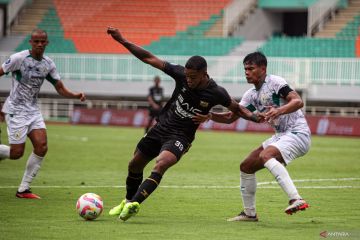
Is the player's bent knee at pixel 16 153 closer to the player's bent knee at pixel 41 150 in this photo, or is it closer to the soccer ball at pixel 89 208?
the player's bent knee at pixel 41 150

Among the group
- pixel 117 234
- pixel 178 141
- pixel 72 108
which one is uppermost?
pixel 178 141

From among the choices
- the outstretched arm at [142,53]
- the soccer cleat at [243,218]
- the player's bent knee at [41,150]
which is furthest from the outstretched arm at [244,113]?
the player's bent knee at [41,150]

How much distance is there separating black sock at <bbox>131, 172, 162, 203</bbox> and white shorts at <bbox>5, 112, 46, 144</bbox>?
142 inches

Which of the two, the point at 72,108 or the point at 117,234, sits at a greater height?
the point at 117,234

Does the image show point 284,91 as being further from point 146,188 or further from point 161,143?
point 146,188

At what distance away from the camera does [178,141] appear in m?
12.0

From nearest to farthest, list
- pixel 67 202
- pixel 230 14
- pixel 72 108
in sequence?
pixel 67 202
pixel 72 108
pixel 230 14

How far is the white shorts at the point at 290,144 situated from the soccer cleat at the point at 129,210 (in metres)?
2.08

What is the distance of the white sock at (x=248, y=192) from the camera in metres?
12.1

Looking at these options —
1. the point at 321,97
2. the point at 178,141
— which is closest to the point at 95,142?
the point at 321,97

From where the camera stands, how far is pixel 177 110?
12.1m

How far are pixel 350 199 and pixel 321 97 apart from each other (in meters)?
26.5

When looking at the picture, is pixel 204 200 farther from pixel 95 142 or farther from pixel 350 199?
pixel 95 142

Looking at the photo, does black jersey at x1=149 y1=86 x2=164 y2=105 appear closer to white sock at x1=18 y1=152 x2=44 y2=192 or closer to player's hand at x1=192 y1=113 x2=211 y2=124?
white sock at x1=18 y1=152 x2=44 y2=192
